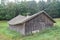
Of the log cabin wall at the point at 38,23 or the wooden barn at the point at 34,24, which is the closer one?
the wooden barn at the point at 34,24

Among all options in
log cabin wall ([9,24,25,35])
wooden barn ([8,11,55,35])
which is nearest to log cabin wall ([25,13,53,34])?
wooden barn ([8,11,55,35])

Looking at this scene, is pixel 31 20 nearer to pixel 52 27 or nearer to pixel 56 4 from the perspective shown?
pixel 52 27

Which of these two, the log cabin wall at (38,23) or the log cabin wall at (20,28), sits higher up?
the log cabin wall at (38,23)

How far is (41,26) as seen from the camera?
28.9m

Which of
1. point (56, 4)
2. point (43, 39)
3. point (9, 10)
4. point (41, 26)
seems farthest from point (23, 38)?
point (56, 4)

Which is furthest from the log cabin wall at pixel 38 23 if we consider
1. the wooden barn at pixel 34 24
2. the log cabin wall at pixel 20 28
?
the log cabin wall at pixel 20 28

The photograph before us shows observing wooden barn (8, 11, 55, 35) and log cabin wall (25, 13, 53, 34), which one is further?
log cabin wall (25, 13, 53, 34)

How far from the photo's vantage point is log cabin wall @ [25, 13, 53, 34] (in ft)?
90.7

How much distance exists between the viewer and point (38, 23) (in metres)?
28.7

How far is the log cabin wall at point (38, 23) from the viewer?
27.6m

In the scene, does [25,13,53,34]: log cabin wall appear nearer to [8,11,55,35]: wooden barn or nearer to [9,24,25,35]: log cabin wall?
[8,11,55,35]: wooden barn

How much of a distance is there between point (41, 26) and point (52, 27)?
6.39ft

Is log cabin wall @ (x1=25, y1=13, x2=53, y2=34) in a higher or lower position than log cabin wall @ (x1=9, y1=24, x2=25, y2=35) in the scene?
higher

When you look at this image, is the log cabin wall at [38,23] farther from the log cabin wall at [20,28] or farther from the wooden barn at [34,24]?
Answer: the log cabin wall at [20,28]
